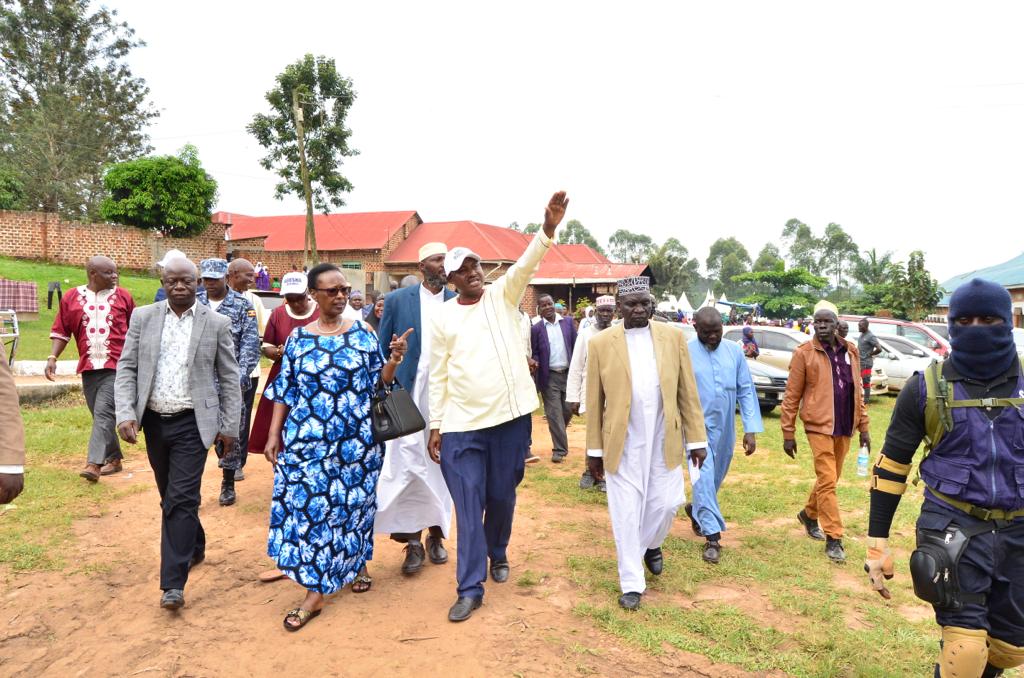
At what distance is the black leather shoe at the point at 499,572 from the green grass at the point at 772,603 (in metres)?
0.45

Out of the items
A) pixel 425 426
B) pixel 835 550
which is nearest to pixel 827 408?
pixel 835 550

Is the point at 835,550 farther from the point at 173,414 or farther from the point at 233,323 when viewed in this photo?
the point at 233,323

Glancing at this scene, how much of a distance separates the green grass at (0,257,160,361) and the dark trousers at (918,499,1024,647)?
1407 centimetres

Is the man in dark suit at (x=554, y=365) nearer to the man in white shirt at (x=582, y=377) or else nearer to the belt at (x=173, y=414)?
the man in white shirt at (x=582, y=377)

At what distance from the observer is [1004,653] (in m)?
2.51

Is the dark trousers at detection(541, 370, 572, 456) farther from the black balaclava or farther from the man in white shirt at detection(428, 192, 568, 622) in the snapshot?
the black balaclava

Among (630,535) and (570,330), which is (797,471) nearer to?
(570,330)

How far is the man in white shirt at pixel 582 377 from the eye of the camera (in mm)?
5648

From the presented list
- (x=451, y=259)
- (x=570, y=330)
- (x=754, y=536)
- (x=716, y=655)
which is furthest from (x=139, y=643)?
(x=570, y=330)

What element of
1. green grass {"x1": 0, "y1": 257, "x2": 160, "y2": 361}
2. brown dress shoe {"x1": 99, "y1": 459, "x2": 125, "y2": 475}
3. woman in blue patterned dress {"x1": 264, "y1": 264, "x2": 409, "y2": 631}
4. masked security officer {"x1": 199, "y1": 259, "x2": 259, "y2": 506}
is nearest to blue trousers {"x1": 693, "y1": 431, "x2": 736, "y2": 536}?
woman in blue patterned dress {"x1": 264, "y1": 264, "x2": 409, "y2": 631}

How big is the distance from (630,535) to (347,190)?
21857 millimetres

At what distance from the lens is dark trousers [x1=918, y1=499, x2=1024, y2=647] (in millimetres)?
2439

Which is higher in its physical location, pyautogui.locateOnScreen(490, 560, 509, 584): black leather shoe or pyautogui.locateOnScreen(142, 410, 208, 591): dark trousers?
pyautogui.locateOnScreen(142, 410, 208, 591): dark trousers

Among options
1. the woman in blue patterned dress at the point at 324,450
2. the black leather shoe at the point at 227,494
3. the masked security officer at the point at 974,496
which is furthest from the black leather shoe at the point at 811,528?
the black leather shoe at the point at 227,494
